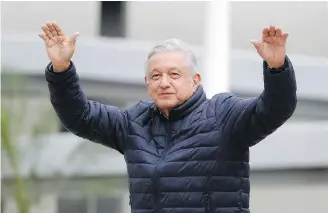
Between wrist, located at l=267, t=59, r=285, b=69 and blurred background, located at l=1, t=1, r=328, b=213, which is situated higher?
wrist, located at l=267, t=59, r=285, b=69

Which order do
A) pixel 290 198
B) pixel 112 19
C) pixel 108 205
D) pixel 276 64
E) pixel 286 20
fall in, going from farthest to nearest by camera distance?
pixel 108 205
pixel 290 198
pixel 112 19
pixel 286 20
pixel 276 64

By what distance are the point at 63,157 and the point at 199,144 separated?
4729 mm

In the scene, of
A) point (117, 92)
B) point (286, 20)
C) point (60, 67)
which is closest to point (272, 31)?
point (60, 67)

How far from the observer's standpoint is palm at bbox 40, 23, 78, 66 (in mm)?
1809

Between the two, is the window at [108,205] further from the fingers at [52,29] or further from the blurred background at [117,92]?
the fingers at [52,29]

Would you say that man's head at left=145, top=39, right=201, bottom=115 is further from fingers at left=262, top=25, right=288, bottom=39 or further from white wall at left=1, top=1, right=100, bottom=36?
white wall at left=1, top=1, right=100, bottom=36

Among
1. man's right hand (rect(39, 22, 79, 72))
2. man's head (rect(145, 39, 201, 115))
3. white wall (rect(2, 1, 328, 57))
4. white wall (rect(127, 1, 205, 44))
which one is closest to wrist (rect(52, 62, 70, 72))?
man's right hand (rect(39, 22, 79, 72))

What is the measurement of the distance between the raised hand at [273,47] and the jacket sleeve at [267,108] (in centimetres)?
2

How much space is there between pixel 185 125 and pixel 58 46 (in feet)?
1.33

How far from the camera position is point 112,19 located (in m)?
5.75

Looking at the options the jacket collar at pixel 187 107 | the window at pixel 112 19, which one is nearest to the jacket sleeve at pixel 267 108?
the jacket collar at pixel 187 107

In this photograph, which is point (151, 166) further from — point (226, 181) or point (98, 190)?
point (98, 190)

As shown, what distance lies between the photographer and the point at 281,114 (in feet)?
5.58

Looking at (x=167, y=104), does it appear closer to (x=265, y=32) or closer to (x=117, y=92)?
(x=265, y=32)
